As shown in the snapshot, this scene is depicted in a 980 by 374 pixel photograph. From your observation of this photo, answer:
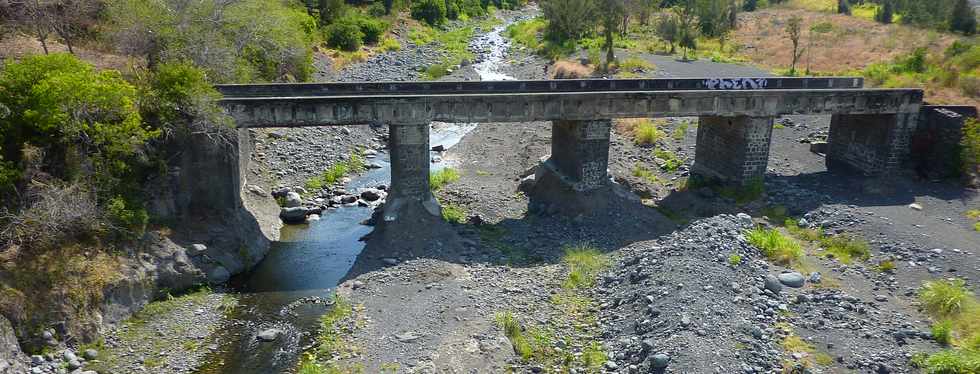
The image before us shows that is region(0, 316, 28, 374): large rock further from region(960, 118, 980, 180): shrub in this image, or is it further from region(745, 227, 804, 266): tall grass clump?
region(960, 118, 980, 180): shrub

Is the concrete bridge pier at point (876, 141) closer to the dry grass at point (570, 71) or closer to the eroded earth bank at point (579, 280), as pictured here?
the eroded earth bank at point (579, 280)

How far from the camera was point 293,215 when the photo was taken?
105 ft

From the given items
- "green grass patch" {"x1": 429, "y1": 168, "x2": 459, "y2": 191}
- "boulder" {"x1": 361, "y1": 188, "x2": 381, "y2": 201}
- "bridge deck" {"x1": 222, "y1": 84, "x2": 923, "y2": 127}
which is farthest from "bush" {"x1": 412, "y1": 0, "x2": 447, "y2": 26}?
"bridge deck" {"x1": 222, "y1": 84, "x2": 923, "y2": 127}

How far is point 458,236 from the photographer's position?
29.2 meters

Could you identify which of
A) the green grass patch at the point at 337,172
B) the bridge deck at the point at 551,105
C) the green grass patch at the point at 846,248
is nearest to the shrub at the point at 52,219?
the bridge deck at the point at 551,105

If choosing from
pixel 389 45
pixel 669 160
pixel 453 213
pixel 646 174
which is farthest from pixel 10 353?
pixel 389 45

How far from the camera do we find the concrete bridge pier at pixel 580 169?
1228 inches

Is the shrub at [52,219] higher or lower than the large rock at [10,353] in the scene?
higher

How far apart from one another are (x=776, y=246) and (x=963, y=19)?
45.7m

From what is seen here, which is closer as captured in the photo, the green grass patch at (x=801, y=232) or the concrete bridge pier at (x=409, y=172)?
the green grass patch at (x=801, y=232)

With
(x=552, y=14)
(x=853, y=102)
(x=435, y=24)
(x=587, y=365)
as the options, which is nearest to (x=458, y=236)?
(x=587, y=365)

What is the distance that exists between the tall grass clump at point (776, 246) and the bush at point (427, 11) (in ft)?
226

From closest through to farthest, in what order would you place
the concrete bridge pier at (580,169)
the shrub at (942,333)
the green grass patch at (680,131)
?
1. the shrub at (942,333)
2. the concrete bridge pier at (580,169)
3. the green grass patch at (680,131)

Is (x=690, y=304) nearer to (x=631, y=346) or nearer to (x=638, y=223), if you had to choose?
(x=631, y=346)
